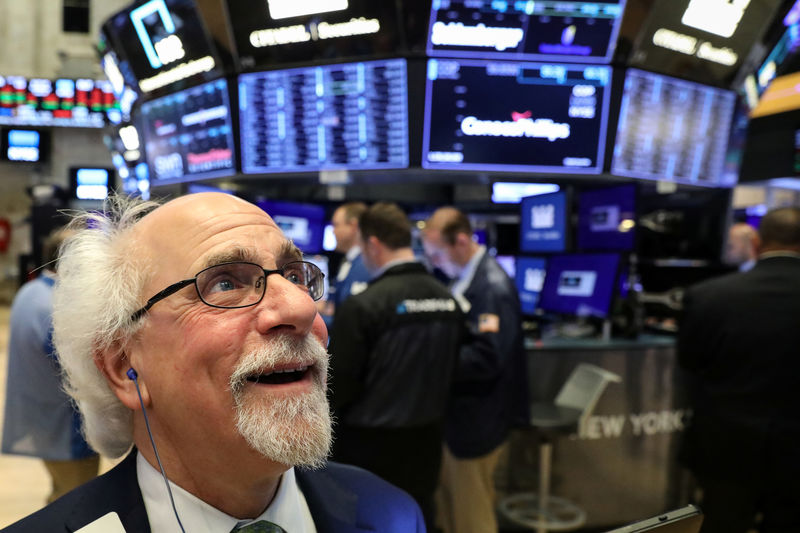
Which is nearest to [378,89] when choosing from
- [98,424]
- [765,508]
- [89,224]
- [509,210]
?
[509,210]

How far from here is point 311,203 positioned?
5137 millimetres

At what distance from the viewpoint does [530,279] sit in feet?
15.3

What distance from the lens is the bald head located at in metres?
2.69

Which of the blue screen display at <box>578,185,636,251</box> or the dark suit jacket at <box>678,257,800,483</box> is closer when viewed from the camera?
the dark suit jacket at <box>678,257,800,483</box>

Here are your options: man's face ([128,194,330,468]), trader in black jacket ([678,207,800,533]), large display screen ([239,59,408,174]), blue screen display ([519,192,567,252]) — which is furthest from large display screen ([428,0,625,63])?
man's face ([128,194,330,468])

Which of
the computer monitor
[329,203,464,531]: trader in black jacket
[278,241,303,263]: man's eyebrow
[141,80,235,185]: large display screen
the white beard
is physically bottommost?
[329,203,464,531]: trader in black jacket

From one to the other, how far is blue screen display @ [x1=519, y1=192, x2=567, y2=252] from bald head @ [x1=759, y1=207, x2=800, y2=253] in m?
1.46

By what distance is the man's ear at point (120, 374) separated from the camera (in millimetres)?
1030

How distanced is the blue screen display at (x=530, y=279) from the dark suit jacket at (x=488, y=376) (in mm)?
1486

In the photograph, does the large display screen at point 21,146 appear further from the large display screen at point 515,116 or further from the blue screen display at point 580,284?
the blue screen display at point 580,284

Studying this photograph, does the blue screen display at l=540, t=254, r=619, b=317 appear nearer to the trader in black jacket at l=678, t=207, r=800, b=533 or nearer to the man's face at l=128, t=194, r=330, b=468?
the trader in black jacket at l=678, t=207, r=800, b=533

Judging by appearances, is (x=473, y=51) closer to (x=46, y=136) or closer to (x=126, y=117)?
(x=126, y=117)

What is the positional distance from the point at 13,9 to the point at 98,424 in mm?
16798

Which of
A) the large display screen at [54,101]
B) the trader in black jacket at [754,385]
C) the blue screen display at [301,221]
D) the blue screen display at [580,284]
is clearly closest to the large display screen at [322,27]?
the blue screen display at [301,221]
